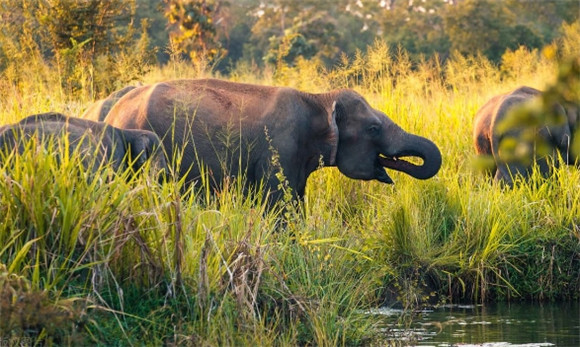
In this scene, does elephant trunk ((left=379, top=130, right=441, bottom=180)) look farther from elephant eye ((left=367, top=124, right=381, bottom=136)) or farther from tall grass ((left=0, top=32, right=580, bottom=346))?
tall grass ((left=0, top=32, right=580, bottom=346))

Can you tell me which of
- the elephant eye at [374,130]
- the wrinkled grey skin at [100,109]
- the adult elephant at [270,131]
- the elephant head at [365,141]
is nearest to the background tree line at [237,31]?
the wrinkled grey skin at [100,109]

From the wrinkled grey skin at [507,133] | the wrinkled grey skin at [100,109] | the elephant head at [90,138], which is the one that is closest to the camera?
the elephant head at [90,138]

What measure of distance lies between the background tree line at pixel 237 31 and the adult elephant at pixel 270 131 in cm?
46

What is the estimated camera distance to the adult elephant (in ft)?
31.0

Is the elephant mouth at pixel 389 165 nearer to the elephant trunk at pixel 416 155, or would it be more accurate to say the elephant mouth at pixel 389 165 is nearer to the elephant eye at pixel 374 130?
the elephant trunk at pixel 416 155

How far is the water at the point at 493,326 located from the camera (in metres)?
7.24

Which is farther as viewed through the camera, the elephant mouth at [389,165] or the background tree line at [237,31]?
the background tree line at [237,31]

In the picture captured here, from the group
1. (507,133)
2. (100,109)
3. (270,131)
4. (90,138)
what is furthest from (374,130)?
(90,138)

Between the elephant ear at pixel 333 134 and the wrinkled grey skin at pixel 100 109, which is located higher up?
the wrinkled grey skin at pixel 100 109

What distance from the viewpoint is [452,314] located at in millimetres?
8523

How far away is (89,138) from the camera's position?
21.3 ft

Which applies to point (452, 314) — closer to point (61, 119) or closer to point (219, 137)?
point (219, 137)

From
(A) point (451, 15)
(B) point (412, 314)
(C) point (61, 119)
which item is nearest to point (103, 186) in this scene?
(C) point (61, 119)

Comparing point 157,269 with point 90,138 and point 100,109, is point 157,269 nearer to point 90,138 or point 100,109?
point 90,138
